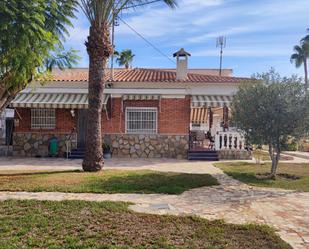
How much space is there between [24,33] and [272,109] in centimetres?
1301

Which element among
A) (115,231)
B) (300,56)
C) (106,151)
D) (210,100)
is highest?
(300,56)

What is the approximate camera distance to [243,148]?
31.5m

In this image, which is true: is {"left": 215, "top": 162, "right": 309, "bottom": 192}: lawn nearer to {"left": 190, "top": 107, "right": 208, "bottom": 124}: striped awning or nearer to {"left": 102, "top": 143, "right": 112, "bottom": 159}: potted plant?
{"left": 102, "top": 143, "right": 112, "bottom": 159}: potted plant

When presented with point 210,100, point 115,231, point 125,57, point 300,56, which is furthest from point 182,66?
point 300,56

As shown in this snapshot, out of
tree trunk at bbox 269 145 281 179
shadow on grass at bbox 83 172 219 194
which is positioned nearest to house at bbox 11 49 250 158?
tree trunk at bbox 269 145 281 179

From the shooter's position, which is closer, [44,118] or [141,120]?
[141,120]

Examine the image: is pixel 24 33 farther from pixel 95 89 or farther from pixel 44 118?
pixel 44 118

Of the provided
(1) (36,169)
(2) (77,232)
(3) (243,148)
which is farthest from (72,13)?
(3) (243,148)

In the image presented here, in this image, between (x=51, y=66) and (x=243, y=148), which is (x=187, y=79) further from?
(x=51, y=66)

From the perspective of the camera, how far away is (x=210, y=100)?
30.3 meters

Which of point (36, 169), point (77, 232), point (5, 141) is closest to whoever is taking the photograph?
point (77, 232)

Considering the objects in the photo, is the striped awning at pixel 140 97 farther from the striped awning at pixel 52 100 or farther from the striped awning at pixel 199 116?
the striped awning at pixel 199 116

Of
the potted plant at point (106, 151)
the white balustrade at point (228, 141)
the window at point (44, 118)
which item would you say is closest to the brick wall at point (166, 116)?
the potted plant at point (106, 151)

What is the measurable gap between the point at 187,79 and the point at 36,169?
51.5ft
